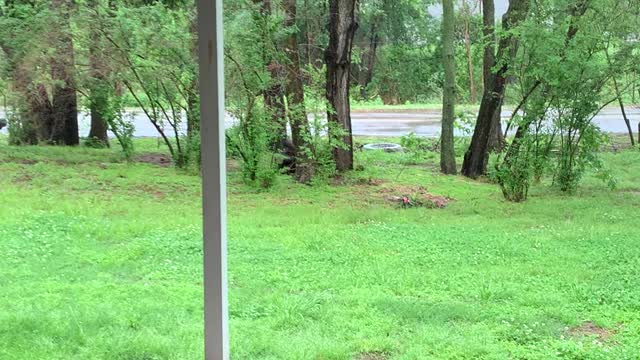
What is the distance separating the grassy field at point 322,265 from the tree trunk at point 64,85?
108mm

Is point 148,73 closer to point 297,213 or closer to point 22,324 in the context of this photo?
point 297,213

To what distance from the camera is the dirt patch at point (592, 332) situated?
1905 mm

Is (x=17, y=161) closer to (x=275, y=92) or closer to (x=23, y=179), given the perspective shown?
(x=23, y=179)

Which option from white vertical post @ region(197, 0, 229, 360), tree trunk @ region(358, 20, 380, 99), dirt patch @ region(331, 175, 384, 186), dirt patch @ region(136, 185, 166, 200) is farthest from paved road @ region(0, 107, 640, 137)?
white vertical post @ region(197, 0, 229, 360)

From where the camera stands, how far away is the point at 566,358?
5.86 feet

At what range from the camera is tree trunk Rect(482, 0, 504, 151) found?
288 cm

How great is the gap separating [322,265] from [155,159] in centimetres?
124

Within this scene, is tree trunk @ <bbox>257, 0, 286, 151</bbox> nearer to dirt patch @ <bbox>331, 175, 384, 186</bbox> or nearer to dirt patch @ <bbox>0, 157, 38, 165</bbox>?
dirt patch @ <bbox>331, 175, 384, 186</bbox>

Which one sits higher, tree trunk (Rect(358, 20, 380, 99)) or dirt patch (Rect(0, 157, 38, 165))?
tree trunk (Rect(358, 20, 380, 99))

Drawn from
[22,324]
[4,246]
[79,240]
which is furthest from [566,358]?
[4,246]

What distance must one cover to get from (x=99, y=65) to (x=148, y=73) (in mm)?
240

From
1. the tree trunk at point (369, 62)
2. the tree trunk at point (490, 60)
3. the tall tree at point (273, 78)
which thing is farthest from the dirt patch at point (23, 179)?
the tree trunk at point (490, 60)

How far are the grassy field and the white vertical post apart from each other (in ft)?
1.22

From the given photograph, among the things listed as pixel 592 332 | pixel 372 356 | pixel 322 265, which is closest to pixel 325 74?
pixel 322 265
